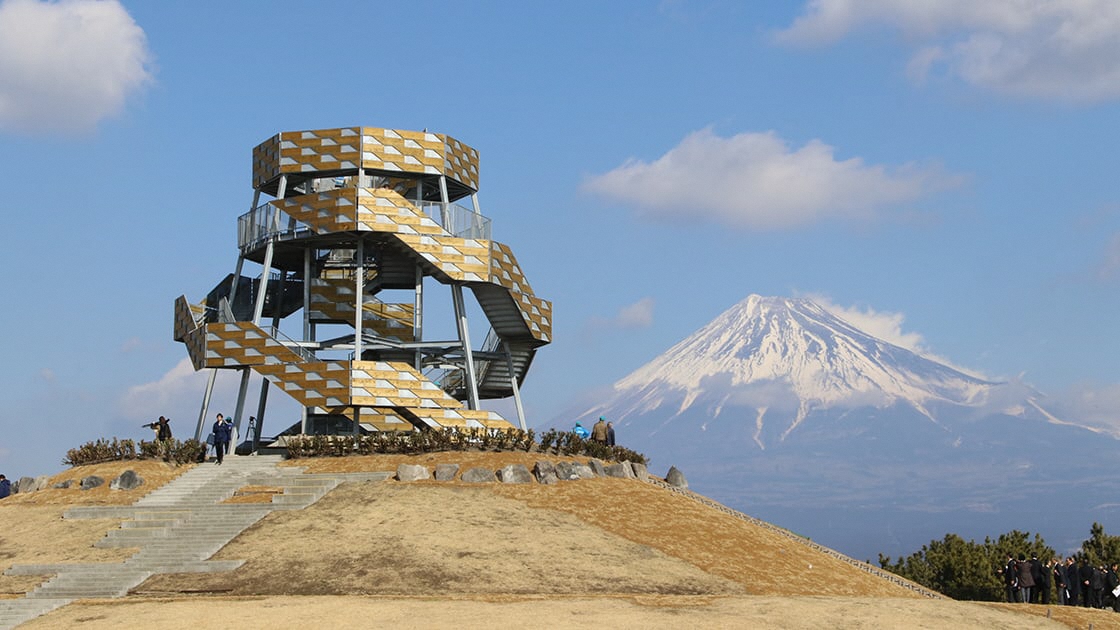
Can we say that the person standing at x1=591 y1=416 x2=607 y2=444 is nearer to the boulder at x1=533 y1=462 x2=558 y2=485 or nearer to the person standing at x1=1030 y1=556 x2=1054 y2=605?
the boulder at x1=533 y1=462 x2=558 y2=485

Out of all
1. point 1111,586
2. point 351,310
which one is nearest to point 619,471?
point 1111,586

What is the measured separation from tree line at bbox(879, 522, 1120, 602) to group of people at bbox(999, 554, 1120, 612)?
6.59 m

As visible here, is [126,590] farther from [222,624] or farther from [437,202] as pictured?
[437,202]

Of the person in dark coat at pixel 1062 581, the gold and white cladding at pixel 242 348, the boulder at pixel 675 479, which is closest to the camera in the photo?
the person in dark coat at pixel 1062 581

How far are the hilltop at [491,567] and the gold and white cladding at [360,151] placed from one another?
674 inches

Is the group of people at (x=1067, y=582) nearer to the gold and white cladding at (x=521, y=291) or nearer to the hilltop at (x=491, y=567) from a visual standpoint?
the hilltop at (x=491, y=567)

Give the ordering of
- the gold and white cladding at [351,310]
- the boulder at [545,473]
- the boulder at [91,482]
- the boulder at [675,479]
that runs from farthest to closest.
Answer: the gold and white cladding at [351,310] → the boulder at [675,479] → the boulder at [91,482] → the boulder at [545,473]

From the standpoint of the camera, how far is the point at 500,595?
33156 millimetres

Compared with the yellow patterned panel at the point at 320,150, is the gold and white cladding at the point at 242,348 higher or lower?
lower

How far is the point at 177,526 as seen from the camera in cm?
4075

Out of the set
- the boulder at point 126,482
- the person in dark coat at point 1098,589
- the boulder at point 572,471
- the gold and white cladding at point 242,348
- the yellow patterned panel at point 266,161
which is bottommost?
the person in dark coat at point 1098,589

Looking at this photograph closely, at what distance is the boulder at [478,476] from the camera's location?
4422cm

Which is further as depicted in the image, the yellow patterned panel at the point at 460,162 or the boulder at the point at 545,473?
the yellow patterned panel at the point at 460,162

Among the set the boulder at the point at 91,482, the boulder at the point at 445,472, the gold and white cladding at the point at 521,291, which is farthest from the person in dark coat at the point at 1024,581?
the boulder at the point at 91,482
